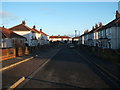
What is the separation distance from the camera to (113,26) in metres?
30.3

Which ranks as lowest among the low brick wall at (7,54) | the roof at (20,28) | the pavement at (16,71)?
the pavement at (16,71)

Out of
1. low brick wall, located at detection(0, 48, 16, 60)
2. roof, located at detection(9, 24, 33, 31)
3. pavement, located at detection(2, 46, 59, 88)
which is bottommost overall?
pavement, located at detection(2, 46, 59, 88)

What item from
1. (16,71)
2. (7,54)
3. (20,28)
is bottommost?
(16,71)

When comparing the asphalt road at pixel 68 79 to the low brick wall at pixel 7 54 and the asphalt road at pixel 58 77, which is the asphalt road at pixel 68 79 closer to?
the asphalt road at pixel 58 77

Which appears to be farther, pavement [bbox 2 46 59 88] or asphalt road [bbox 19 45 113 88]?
pavement [bbox 2 46 59 88]

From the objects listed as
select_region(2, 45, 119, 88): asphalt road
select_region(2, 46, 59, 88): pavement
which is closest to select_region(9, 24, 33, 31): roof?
select_region(2, 46, 59, 88): pavement

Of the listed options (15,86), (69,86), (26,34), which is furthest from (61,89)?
(26,34)

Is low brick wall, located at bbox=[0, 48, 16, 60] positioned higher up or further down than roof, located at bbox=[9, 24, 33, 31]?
further down

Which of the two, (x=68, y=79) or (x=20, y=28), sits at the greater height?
(x=20, y=28)

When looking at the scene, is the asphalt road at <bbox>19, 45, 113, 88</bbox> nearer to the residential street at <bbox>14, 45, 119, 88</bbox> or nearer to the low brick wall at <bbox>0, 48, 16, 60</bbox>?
the residential street at <bbox>14, 45, 119, 88</bbox>

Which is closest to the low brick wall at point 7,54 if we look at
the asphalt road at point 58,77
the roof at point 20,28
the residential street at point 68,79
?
the asphalt road at point 58,77

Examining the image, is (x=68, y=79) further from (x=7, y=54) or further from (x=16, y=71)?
(x=7, y=54)

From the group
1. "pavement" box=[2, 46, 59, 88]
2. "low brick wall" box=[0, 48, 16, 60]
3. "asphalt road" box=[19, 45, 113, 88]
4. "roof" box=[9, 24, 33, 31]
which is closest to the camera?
"asphalt road" box=[19, 45, 113, 88]

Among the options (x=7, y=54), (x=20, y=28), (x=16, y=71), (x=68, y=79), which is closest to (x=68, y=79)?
(x=68, y=79)
